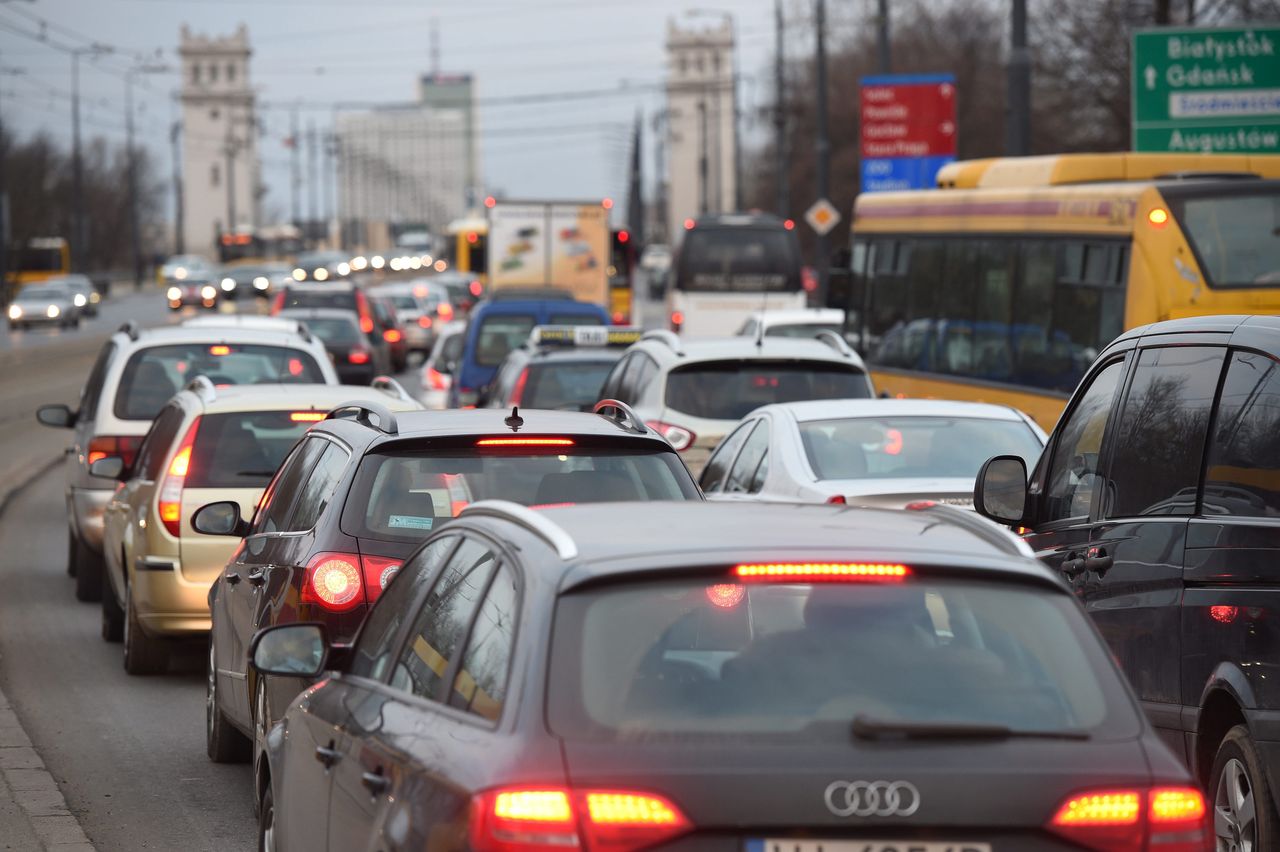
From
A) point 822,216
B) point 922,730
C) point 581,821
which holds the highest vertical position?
point 822,216

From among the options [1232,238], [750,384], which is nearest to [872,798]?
[750,384]

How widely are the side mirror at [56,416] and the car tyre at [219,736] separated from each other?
710 centimetres

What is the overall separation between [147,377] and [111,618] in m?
2.70

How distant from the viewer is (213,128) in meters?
174

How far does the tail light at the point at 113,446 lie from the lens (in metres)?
14.9

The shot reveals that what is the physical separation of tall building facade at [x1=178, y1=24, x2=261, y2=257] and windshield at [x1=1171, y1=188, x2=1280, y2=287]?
516 ft

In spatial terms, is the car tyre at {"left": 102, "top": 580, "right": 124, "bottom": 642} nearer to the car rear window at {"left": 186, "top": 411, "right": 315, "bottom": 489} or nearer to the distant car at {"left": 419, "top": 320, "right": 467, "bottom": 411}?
the car rear window at {"left": 186, "top": 411, "right": 315, "bottom": 489}

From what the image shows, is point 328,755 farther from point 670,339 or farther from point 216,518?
point 670,339

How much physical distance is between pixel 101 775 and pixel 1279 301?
31.5 ft

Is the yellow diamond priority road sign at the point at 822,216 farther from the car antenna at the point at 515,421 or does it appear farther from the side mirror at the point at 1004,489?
the car antenna at the point at 515,421

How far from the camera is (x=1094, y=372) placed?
7.54 m

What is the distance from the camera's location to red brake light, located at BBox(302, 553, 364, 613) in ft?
24.1

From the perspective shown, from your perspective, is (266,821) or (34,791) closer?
(266,821)

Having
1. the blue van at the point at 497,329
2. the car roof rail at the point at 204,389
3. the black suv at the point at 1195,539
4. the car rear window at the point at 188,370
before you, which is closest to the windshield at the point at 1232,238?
the car rear window at the point at 188,370
